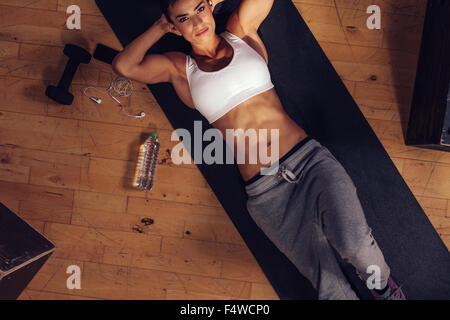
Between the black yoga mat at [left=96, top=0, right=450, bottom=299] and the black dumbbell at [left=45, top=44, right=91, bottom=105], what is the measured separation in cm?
26

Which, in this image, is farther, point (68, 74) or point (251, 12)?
point (68, 74)

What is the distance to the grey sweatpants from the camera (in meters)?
1.55

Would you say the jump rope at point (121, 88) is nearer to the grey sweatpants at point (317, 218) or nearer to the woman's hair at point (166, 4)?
the woman's hair at point (166, 4)

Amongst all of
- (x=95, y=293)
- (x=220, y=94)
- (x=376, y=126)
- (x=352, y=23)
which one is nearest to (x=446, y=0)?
(x=352, y=23)

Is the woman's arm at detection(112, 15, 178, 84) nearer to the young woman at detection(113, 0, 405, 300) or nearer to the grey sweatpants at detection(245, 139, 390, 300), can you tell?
the young woman at detection(113, 0, 405, 300)

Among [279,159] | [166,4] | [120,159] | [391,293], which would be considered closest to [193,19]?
[166,4]

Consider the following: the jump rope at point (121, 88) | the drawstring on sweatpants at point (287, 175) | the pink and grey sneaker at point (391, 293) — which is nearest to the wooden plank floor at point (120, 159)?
the jump rope at point (121, 88)

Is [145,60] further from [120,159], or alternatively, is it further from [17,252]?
[17,252]

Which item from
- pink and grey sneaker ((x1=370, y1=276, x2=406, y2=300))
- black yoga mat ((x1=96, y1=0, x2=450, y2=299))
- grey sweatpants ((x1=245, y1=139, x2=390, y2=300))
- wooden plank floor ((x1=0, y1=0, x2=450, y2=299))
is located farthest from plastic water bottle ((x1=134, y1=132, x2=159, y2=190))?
pink and grey sneaker ((x1=370, y1=276, x2=406, y2=300))

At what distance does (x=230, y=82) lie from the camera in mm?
1607

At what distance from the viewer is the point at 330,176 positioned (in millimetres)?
1596

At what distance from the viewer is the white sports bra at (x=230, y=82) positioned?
1609mm

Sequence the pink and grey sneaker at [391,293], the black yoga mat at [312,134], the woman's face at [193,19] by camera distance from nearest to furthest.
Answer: the woman's face at [193,19]
the pink and grey sneaker at [391,293]
the black yoga mat at [312,134]

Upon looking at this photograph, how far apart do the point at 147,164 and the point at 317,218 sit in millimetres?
1036
